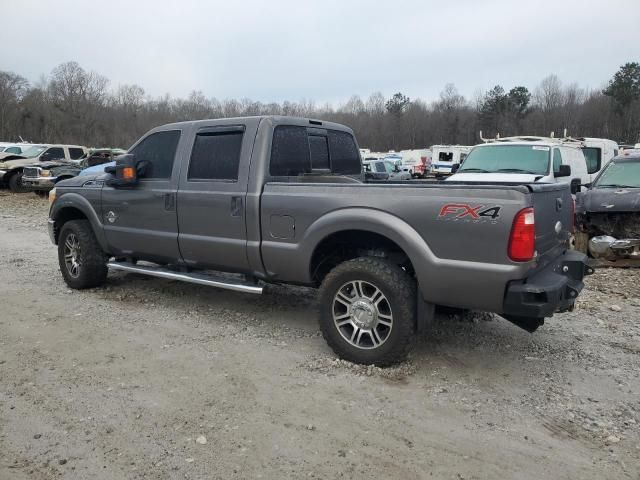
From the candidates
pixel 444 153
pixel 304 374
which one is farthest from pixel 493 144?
pixel 444 153

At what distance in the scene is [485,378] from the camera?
401cm

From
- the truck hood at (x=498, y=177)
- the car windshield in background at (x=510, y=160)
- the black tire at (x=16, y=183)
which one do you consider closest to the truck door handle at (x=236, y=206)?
the truck hood at (x=498, y=177)

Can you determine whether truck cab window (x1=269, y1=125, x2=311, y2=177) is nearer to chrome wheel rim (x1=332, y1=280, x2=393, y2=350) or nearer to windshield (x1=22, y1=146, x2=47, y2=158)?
chrome wheel rim (x1=332, y1=280, x2=393, y2=350)

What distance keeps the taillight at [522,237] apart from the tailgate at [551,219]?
141 millimetres

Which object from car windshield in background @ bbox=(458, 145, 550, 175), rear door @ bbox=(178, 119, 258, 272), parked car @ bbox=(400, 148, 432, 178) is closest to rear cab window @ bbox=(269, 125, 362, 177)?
rear door @ bbox=(178, 119, 258, 272)

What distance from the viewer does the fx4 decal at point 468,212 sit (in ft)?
11.5

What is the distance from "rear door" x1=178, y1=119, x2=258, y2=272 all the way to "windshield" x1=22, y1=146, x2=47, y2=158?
64.1 ft

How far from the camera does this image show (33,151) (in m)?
22.0

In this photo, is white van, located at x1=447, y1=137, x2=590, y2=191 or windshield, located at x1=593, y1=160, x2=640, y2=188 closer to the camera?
windshield, located at x1=593, y1=160, x2=640, y2=188

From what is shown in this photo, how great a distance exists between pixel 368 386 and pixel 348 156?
288 centimetres

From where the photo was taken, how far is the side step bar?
192 inches

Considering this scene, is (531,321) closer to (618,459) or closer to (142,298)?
(618,459)

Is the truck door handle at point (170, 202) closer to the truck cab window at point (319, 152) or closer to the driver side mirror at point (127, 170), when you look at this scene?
the driver side mirror at point (127, 170)

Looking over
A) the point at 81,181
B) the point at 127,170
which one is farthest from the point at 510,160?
the point at 81,181
